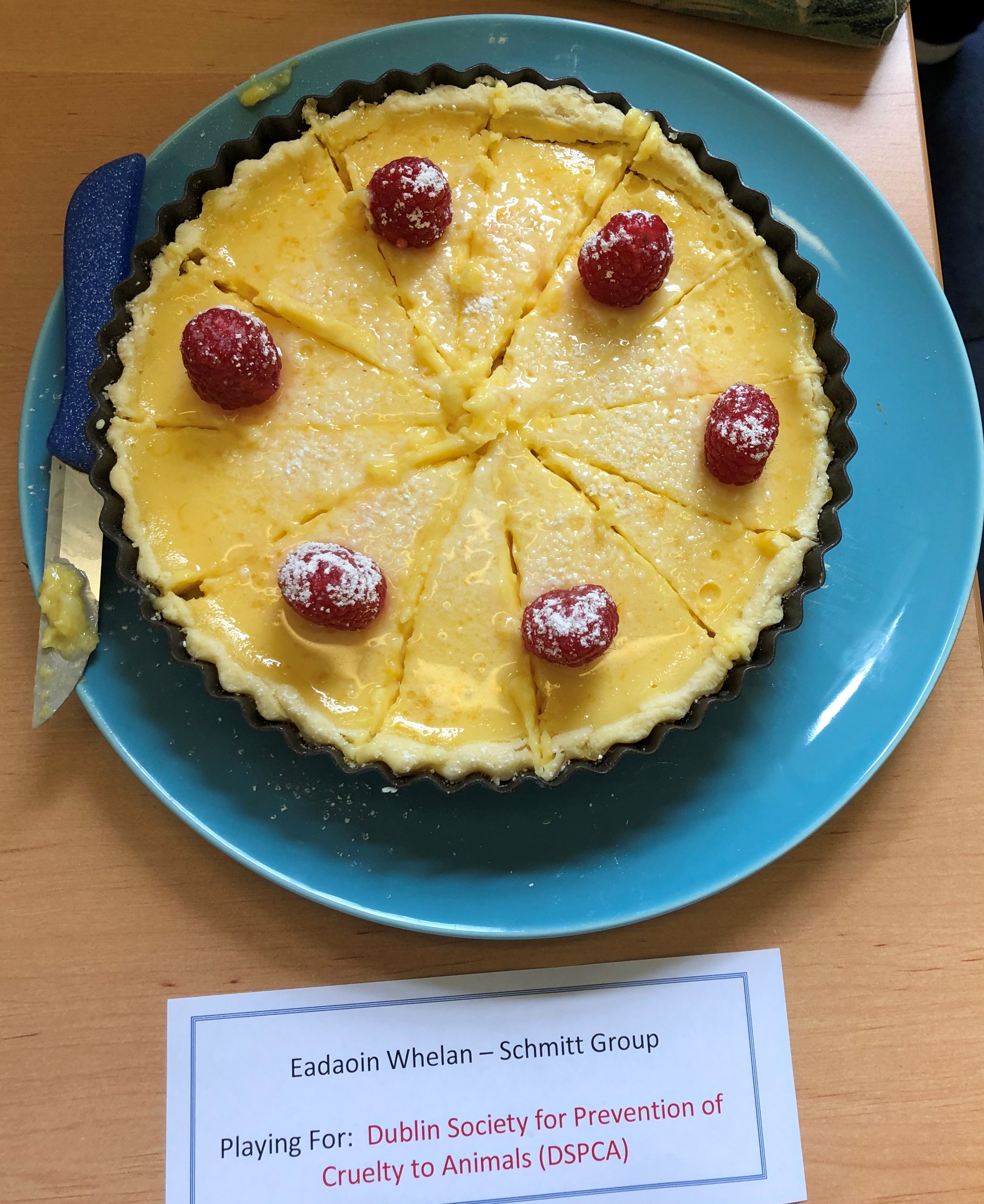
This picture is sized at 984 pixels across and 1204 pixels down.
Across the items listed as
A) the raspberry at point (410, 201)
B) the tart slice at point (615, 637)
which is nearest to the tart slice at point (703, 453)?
the tart slice at point (615, 637)

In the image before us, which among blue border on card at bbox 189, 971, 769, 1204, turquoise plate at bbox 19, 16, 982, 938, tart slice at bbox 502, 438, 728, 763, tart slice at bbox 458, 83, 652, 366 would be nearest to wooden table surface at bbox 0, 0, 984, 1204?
blue border on card at bbox 189, 971, 769, 1204

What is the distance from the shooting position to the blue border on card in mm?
1933

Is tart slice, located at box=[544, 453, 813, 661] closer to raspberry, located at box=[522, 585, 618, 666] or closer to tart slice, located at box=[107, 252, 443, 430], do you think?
raspberry, located at box=[522, 585, 618, 666]

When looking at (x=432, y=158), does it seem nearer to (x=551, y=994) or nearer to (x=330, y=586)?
(x=330, y=586)

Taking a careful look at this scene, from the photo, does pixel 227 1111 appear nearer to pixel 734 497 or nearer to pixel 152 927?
pixel 152 927

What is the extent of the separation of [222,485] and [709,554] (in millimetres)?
999

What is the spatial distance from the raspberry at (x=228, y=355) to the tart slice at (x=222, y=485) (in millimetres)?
109

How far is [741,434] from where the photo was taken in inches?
69.6

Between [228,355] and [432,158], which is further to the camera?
[432,158]

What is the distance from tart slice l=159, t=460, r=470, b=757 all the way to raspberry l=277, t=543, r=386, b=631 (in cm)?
8

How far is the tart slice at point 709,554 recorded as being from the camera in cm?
186

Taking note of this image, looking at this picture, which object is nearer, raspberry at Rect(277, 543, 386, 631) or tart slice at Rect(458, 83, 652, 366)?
raspberry at Rect(277, 543, 386, 631)

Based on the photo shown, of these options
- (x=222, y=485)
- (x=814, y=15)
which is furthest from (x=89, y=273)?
(x=814, y=15)

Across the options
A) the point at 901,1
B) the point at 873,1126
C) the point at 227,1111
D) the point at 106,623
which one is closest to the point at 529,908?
the point at 227,1111
